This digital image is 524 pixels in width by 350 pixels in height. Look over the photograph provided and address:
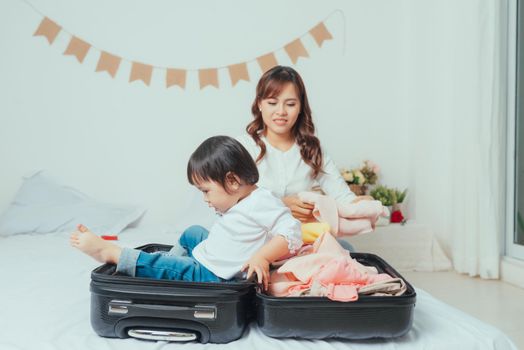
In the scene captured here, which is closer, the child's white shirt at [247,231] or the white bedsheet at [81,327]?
the white bedsheet at [81,327]

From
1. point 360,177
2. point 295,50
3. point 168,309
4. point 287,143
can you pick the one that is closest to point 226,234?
point 168,309

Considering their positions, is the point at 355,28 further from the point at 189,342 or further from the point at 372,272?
the point at 189,342

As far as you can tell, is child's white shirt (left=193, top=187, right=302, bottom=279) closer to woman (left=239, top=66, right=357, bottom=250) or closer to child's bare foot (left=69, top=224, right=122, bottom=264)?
child's bare foot (left=69, top=224, right=122, bottom=264)

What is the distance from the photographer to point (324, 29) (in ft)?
11.0

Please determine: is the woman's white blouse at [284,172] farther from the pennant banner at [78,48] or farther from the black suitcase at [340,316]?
the pennant banner at [78,48]

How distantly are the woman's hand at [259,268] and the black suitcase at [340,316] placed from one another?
78 mm

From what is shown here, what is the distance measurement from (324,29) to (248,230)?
2363mm

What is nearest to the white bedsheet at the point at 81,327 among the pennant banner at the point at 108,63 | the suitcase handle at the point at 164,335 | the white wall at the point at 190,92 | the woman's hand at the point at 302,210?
the suitcase handle at the point at 164,335

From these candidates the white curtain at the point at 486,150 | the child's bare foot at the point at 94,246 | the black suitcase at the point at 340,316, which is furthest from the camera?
the white curtain at the point at 486,150

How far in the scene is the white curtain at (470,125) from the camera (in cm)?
271

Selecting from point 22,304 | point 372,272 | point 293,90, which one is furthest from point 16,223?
point 372,272

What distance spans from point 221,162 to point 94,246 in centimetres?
34

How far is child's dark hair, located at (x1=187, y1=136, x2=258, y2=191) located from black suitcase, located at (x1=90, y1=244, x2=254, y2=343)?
0.91ft

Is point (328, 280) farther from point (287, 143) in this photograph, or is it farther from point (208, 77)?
point (208, 77)
